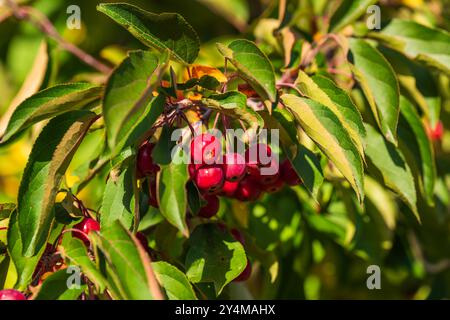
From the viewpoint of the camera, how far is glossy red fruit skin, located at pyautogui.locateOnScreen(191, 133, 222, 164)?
4.15 ft

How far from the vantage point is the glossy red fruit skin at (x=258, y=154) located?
138 cm

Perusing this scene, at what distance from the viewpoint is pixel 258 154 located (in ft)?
4.57

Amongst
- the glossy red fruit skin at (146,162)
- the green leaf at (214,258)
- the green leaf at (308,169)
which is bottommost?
the green leaf at (214,258)

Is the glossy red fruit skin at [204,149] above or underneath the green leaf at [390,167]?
above

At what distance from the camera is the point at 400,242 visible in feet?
8.28

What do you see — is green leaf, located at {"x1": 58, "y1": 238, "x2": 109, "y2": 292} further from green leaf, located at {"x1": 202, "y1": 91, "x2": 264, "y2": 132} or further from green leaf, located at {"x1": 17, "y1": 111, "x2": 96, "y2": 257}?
green leaf, located at {"x1": 202, "y1": 91, "x2": 264, "y2": 132}

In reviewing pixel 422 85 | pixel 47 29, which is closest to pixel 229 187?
pixel 422 85

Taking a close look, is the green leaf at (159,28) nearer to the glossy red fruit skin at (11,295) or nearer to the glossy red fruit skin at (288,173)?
the glossy red fruit skin at (288,173)

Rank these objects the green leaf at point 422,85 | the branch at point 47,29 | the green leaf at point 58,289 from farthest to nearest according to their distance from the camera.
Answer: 1. the branch at point 47,29
2. the green leaf at point 422,85
3. the green leaf at point 58,289

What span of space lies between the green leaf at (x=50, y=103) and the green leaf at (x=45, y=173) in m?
0.03

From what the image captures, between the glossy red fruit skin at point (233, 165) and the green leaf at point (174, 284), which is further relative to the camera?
the glossy red fruit skin at point (233, 165)

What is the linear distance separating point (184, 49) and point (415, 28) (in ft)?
2.28

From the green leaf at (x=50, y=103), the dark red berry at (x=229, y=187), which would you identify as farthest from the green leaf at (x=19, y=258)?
the dark red berry at (x=229, y=187)

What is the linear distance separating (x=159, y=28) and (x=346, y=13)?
0.67 metres
